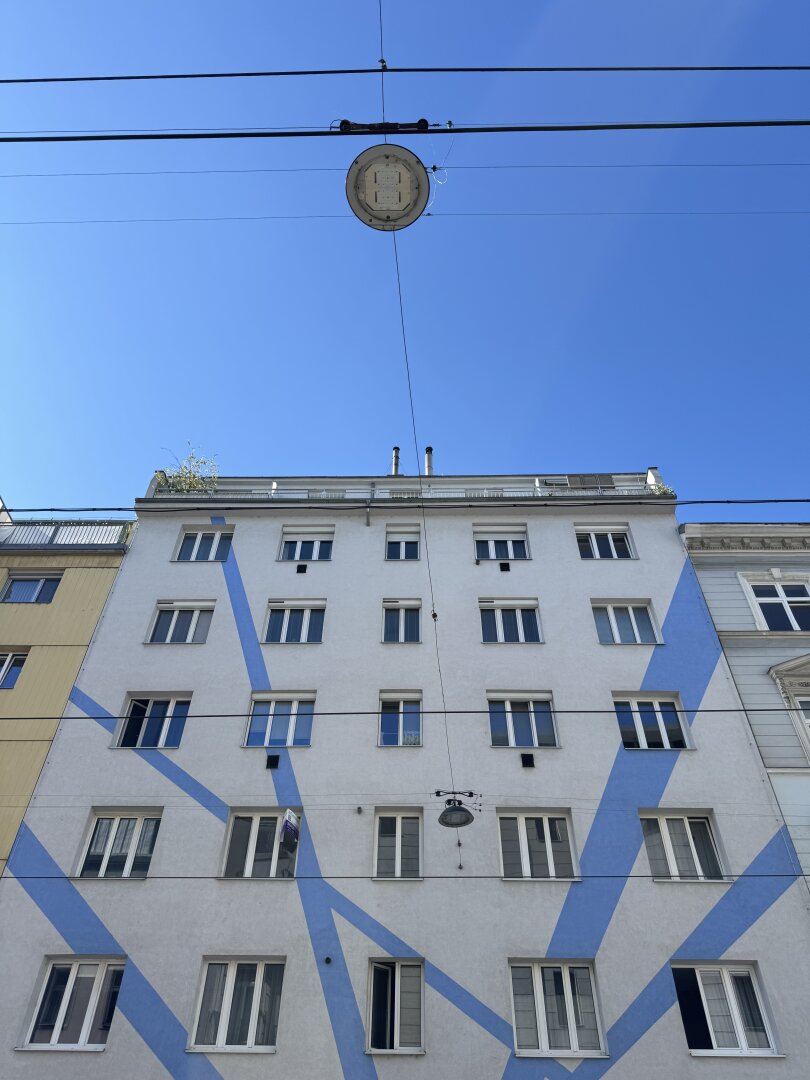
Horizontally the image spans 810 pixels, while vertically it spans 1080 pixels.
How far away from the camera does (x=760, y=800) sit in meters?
17.8

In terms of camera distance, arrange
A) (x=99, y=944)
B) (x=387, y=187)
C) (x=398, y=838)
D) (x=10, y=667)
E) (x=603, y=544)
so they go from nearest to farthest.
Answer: (x=387, y=187)
(x=99, y=944)
(x=398, y=838)
(x=10, y=667)
(x=603, y=544)

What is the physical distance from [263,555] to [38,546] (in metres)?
7.42

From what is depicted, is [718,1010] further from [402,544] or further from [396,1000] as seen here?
[402,544]

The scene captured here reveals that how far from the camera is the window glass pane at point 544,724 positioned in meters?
19.4

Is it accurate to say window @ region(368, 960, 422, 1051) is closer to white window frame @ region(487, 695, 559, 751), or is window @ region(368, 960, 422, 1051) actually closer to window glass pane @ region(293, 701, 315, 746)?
window glass pane @ region(293, 701, 315, 746)

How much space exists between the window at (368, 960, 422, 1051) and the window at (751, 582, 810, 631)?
45.4 ft

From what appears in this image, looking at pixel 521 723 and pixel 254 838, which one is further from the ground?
pixel 521 723

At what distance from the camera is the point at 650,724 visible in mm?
19484

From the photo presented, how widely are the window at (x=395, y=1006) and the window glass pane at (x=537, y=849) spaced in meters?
3.40

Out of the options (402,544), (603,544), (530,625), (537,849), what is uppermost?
(402,544)

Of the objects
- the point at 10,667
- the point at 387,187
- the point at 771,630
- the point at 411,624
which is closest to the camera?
the point at 387,187

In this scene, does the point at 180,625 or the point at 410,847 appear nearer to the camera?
the point at 410,847

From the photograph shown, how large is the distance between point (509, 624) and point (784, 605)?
823 centimetres

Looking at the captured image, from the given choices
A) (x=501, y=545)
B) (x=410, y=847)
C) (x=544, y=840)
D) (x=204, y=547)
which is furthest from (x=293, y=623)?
(x=544, y=840)
